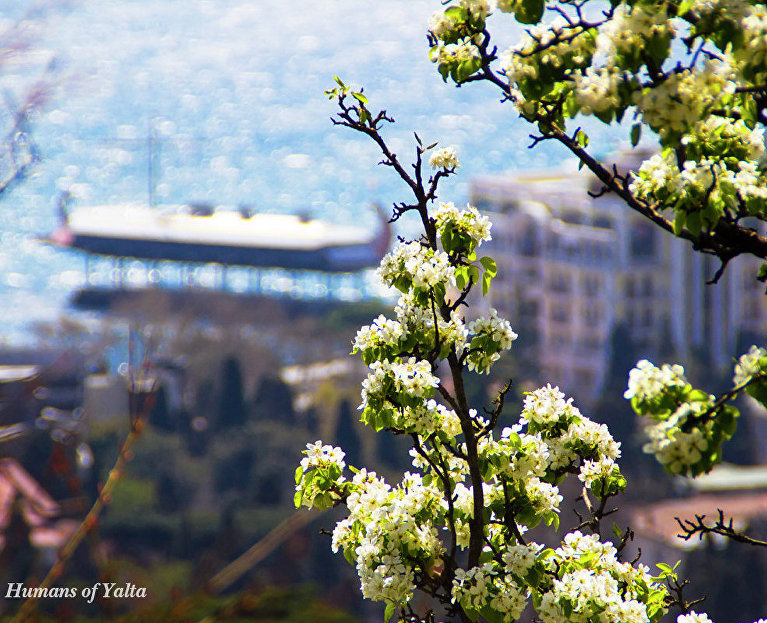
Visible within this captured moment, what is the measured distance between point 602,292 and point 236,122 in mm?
118882

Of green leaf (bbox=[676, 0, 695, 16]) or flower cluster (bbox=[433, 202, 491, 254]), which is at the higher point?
green leaf (bbox=[676, 0, 695, 16])

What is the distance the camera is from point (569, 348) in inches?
2004

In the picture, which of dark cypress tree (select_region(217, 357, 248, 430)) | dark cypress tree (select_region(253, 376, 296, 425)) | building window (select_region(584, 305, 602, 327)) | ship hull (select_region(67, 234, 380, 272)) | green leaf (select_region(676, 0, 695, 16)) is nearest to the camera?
green leaf (select_region(676, 0, 695, 16))

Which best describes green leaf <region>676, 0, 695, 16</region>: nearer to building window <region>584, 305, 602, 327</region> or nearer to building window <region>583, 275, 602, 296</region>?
building window <region>583, 275, 602, 296</region>

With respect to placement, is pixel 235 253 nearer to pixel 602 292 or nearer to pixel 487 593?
pixel 602 292

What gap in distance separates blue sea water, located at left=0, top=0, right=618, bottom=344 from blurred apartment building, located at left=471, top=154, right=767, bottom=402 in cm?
4564

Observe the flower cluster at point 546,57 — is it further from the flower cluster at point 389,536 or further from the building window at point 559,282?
the building window at point 559,282

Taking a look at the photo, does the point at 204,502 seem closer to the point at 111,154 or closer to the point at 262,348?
the point at 262,348

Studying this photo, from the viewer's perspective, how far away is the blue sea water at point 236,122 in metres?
117

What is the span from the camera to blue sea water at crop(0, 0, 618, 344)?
117m

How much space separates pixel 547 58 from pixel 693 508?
116ft

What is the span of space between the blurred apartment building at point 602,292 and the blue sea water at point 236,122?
45638mm

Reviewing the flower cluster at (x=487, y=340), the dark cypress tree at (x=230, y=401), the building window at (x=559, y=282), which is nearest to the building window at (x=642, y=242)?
the building window at (x=559, y=282)

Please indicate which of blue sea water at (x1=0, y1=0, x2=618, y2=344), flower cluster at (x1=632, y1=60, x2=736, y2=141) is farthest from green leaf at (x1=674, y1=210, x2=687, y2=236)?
blue sea water at (x1=0, y1=0, x2=618, y2=344)
